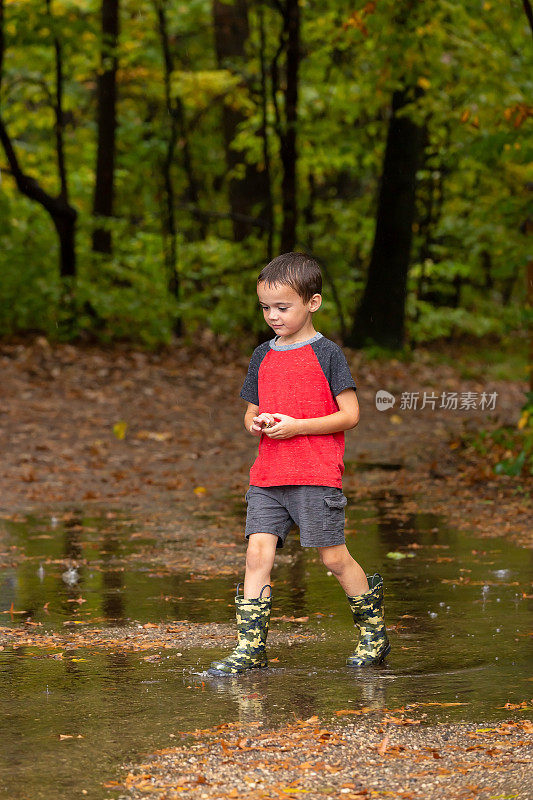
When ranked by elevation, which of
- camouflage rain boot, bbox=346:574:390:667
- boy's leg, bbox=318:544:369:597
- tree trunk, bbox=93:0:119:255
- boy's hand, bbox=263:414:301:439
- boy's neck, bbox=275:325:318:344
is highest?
tree trunk, bbox=93:0:119:255

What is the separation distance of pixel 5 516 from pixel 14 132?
21.2 m

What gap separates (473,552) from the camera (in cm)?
726

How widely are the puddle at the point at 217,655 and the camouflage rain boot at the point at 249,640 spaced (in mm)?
81

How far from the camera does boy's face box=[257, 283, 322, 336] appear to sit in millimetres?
4672

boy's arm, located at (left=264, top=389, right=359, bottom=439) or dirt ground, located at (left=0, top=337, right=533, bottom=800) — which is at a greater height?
boy's arm, located at (left=264, top=389, right=359, bottom=439)

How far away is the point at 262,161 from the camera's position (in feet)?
82.6


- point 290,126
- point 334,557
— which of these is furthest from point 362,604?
point 290,126

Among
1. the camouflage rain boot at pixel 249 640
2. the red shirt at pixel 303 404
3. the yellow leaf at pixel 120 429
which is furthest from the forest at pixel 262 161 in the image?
the camouflage rain boot at pixel 249 640

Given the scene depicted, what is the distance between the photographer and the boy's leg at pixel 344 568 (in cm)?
474

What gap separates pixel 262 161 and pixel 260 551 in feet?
69.7

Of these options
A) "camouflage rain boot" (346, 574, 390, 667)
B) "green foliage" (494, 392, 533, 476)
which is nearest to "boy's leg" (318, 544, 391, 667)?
"camouflage rain boot" (346, 574, 390, 667)

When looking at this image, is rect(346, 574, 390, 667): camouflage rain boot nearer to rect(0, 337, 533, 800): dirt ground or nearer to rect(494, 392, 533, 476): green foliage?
rect(0, 337, 533, 800): dirt ground

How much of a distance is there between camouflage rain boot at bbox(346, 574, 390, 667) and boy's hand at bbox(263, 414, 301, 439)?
78cm

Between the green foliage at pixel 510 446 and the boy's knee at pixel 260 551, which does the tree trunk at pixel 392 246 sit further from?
the boy's knee at pixel 260 551
